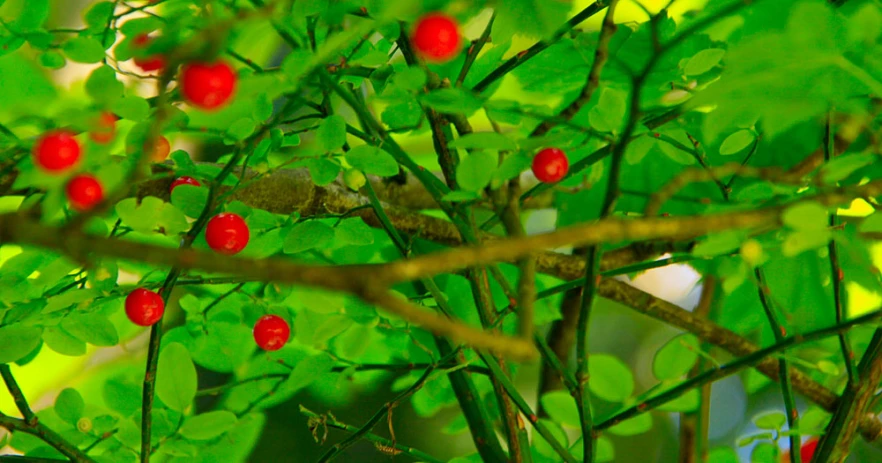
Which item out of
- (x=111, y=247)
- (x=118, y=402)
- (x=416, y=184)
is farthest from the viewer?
(x=416, y=184)

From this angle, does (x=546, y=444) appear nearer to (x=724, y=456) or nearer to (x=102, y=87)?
(x=724, y=456)

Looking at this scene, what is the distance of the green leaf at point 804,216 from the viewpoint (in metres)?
0.35

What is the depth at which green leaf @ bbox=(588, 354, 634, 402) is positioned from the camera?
556 millimetres

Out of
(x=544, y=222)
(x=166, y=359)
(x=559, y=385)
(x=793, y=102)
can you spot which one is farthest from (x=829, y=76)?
(x=544, y=222)

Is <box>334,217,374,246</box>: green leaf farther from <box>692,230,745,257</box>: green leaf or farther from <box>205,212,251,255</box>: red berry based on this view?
<box>692,230,745,257</box>: green leaf

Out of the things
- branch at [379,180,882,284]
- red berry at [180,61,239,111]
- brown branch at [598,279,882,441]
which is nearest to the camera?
branch at [379,180,882,284]

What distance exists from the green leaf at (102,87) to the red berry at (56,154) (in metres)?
0.05

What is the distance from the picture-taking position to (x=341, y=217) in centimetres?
54

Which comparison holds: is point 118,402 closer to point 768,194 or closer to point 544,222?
point 768,194

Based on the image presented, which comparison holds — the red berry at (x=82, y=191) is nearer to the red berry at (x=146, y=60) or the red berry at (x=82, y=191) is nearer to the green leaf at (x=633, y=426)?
the red berry at (x=146, y=60)

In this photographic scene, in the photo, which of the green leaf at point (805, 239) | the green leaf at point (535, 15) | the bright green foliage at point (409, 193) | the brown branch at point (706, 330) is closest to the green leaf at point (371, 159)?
the bright green foliage at point (409, 193)

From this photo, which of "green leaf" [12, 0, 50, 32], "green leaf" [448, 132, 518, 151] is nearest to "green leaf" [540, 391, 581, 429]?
"green leaf" [448, 132, 518, 151]

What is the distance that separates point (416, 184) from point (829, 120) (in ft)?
1.37

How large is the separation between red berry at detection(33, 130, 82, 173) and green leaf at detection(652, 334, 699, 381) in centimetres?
39
